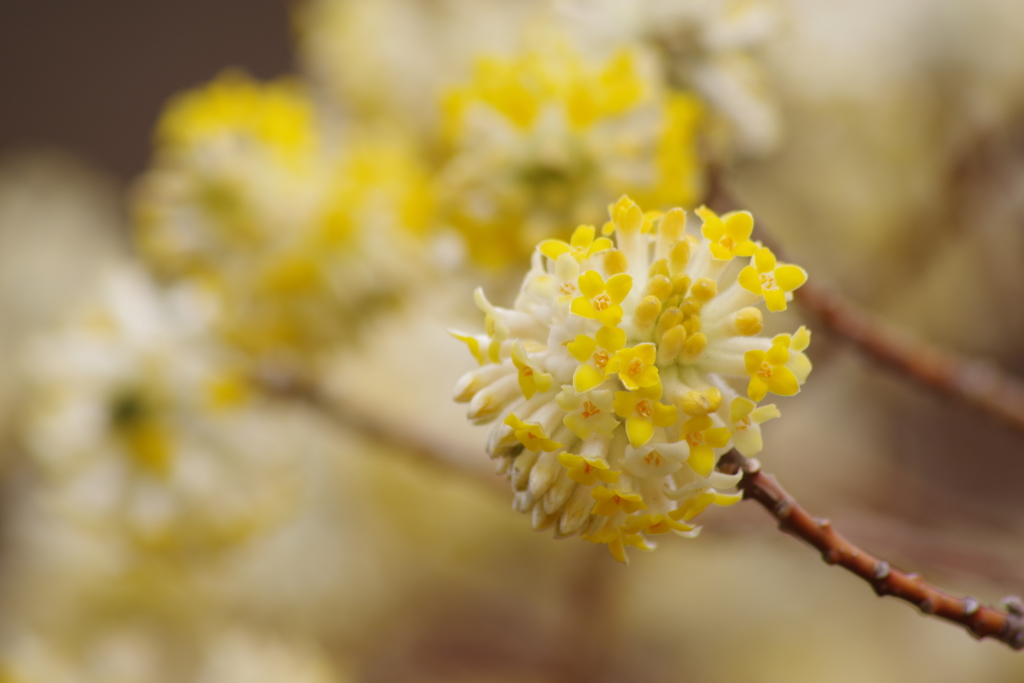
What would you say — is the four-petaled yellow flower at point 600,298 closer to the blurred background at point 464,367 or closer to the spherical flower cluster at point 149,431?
the blurred background at point 464,367

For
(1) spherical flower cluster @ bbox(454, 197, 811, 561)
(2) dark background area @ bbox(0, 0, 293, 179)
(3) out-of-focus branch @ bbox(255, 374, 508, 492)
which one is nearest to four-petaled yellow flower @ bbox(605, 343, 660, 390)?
(1) spherical flower cluster @ bbox(454, 197, 811, 561)

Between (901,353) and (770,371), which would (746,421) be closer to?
(770,371)

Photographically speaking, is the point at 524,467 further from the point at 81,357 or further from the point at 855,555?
the point at 81,357

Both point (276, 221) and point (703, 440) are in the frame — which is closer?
point (703, 440)

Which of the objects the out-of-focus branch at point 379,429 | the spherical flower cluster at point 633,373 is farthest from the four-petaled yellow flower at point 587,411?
the out-of-focus branch at point 379,429

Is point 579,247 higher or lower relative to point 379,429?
lower

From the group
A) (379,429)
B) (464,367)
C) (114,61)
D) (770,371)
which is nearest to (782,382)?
(770,371)
